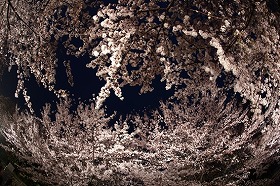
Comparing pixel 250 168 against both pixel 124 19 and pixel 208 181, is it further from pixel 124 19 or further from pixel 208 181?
pixel 124 19

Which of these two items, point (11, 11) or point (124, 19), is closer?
point (124, 19)

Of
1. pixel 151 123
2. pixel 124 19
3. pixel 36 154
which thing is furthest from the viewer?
pixel 36 154

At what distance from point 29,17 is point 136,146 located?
1.04 meters

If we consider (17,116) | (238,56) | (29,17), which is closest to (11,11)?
(29,17)

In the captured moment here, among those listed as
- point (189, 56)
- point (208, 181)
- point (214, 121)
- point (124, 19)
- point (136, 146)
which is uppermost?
point (124, 19)

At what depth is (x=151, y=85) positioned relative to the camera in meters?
2.55

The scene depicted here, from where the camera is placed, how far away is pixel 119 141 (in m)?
2.77

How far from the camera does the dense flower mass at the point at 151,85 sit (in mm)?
2494

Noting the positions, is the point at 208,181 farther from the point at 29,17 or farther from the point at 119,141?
the point at 29,17

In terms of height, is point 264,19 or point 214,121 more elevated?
point 264,19

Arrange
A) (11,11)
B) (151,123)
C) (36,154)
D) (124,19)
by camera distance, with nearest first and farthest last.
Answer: (124,19)
(151,123)
(11,11)
(36,154)

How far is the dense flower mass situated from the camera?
98.2 inches

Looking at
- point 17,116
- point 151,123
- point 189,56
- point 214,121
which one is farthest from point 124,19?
point 17,116

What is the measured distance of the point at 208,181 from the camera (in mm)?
3158
